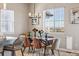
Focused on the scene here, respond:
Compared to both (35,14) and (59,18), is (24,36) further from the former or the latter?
(59,18)

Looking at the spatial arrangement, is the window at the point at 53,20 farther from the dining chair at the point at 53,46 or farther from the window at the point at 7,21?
the window at the point at 7,21

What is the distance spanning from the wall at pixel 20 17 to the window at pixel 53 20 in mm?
291

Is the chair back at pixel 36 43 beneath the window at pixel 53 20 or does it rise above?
beneath

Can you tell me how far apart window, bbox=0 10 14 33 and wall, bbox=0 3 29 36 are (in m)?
0.06

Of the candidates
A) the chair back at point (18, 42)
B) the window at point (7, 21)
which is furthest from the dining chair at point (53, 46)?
the window at point (7, 21)

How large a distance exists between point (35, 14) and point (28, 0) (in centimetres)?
23

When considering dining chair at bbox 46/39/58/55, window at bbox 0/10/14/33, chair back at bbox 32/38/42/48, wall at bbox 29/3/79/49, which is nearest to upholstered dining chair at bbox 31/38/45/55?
chair back at bbox 32/38/42/48

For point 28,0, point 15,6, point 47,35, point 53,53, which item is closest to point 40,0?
point 28,0

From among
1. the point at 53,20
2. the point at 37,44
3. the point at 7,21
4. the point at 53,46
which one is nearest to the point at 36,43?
the point at 37,44

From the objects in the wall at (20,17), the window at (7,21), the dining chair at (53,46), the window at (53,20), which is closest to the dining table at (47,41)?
the dining chair at (53,46)

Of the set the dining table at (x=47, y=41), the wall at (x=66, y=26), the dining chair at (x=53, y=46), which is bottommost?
the dining chair at (x=53, y=46)

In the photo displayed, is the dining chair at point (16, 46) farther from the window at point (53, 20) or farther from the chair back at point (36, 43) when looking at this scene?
the window at point (53, 20)

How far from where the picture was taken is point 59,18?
2252 mm

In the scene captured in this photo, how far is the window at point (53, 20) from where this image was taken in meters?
2.24
